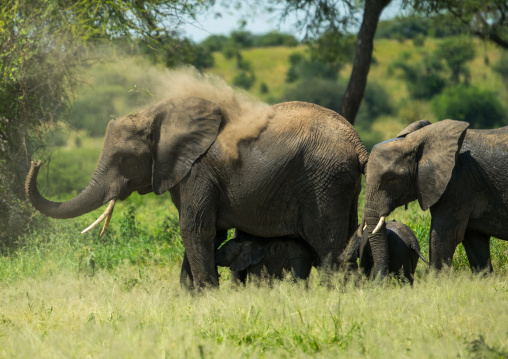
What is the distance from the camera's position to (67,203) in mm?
7203

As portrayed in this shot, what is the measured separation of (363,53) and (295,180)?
741cm

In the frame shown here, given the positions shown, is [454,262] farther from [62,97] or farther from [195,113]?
[62,97]

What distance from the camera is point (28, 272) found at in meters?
8.46

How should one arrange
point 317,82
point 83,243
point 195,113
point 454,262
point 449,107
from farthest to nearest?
point 317,82, point 449,107, point 83,243, point 454,262, point 195,113

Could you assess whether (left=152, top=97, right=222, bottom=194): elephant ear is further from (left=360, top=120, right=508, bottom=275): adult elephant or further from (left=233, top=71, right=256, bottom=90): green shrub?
(left=233, top=71, right=256, bottom=90): green shrub

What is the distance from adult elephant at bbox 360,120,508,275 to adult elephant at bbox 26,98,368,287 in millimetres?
250

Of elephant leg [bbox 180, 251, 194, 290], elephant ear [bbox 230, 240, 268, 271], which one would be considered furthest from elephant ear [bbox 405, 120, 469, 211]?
elephant leg [bbox 180, 251, 194, 290]

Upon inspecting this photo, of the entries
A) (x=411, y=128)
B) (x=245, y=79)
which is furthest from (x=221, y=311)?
(x=245, y=79)

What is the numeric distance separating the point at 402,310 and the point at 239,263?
187 centimetres

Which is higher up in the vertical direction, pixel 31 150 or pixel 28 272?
pixel 31 150

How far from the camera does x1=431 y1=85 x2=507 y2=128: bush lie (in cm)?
4606

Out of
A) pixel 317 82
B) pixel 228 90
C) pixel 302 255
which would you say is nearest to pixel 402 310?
pixel 302 255

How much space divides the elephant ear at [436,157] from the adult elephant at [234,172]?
0.53 meters

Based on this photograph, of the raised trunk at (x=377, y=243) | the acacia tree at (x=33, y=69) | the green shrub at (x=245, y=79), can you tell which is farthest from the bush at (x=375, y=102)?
the raised trunk at (x=377, y=243)
